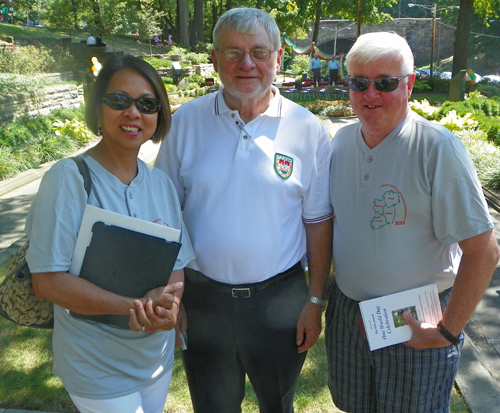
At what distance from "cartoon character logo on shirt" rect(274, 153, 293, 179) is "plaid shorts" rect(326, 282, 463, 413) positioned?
2.15 feet

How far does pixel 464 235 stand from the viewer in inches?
71.2

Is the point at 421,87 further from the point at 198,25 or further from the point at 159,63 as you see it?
the point at 198,25

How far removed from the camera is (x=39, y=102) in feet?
43.9

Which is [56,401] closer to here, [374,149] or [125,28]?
[374,149]

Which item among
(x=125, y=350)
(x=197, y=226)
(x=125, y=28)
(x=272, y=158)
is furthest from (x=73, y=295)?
(x=125, y=28)

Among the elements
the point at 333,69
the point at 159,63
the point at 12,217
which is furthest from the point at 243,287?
the point at 333,69

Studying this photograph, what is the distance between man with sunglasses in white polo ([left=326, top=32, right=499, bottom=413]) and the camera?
1826 mm

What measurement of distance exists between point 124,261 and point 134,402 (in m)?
0.59

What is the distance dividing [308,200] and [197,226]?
0.55 m

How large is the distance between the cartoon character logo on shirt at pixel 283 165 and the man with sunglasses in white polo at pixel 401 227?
231 millimetres

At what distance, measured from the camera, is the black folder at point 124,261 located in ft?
5.41

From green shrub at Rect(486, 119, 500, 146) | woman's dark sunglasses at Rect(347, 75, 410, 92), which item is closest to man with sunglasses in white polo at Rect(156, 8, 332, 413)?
woman's dark sunglasses at Rect(347, 75, 410, 92)

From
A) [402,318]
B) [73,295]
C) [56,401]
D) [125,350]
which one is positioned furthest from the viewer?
[56,401]

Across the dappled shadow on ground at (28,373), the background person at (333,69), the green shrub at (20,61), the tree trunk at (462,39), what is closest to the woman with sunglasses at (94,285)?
the dappled shadow on ground at (28,373)
